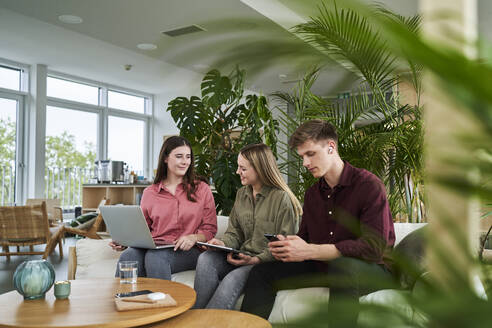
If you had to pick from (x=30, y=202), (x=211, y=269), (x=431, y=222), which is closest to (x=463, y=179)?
(x=431, y=222)

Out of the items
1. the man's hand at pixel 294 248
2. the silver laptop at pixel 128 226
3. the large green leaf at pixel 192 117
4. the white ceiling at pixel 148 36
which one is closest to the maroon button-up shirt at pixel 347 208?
the man's hand at pixel 294 248

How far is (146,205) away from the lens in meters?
2.92

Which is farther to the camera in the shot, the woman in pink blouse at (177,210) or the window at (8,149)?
the window at (8,149)

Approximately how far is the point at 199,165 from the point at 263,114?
0.74m

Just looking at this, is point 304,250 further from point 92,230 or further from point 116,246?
point 92,230

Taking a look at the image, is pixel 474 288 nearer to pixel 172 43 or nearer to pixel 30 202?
pixel 172 43

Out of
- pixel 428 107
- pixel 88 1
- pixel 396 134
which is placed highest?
pixel 88 1

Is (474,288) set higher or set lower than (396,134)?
lower

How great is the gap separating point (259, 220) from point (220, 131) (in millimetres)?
1763

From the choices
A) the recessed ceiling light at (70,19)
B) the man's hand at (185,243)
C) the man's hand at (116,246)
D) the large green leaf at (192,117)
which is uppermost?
the recessed ceiling light at (70,19)

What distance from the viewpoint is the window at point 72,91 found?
873 cm

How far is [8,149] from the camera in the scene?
813cm

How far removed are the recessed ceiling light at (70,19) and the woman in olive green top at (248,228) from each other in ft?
10.3

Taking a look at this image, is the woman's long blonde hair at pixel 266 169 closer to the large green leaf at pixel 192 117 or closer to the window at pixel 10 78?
the large green leaf at pixel 192 117
